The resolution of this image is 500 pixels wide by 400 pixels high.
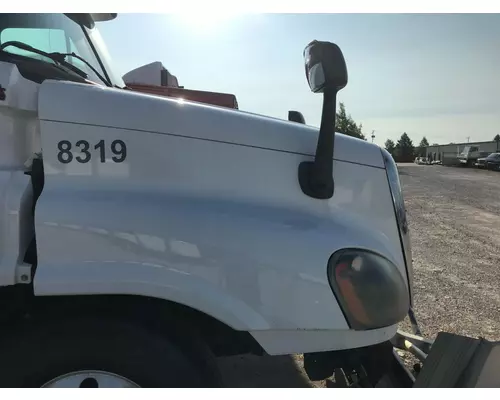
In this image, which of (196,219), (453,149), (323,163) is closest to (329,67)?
(323,163)

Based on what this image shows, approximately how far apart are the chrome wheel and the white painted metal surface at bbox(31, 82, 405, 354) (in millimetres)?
350

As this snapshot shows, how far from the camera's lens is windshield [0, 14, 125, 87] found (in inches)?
97.0

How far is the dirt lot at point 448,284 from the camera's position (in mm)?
3666

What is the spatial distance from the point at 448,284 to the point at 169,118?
5.29 metres

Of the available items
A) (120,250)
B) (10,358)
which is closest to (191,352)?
(120,250)

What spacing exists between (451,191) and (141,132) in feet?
64.9

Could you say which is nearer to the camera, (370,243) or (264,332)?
(264,332)

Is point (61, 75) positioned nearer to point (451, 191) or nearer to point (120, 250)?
point (120, 250)

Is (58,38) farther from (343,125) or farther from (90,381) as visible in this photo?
(343,125)

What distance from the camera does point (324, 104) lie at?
6.73 ft

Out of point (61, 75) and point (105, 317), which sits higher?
point (61, 75)
